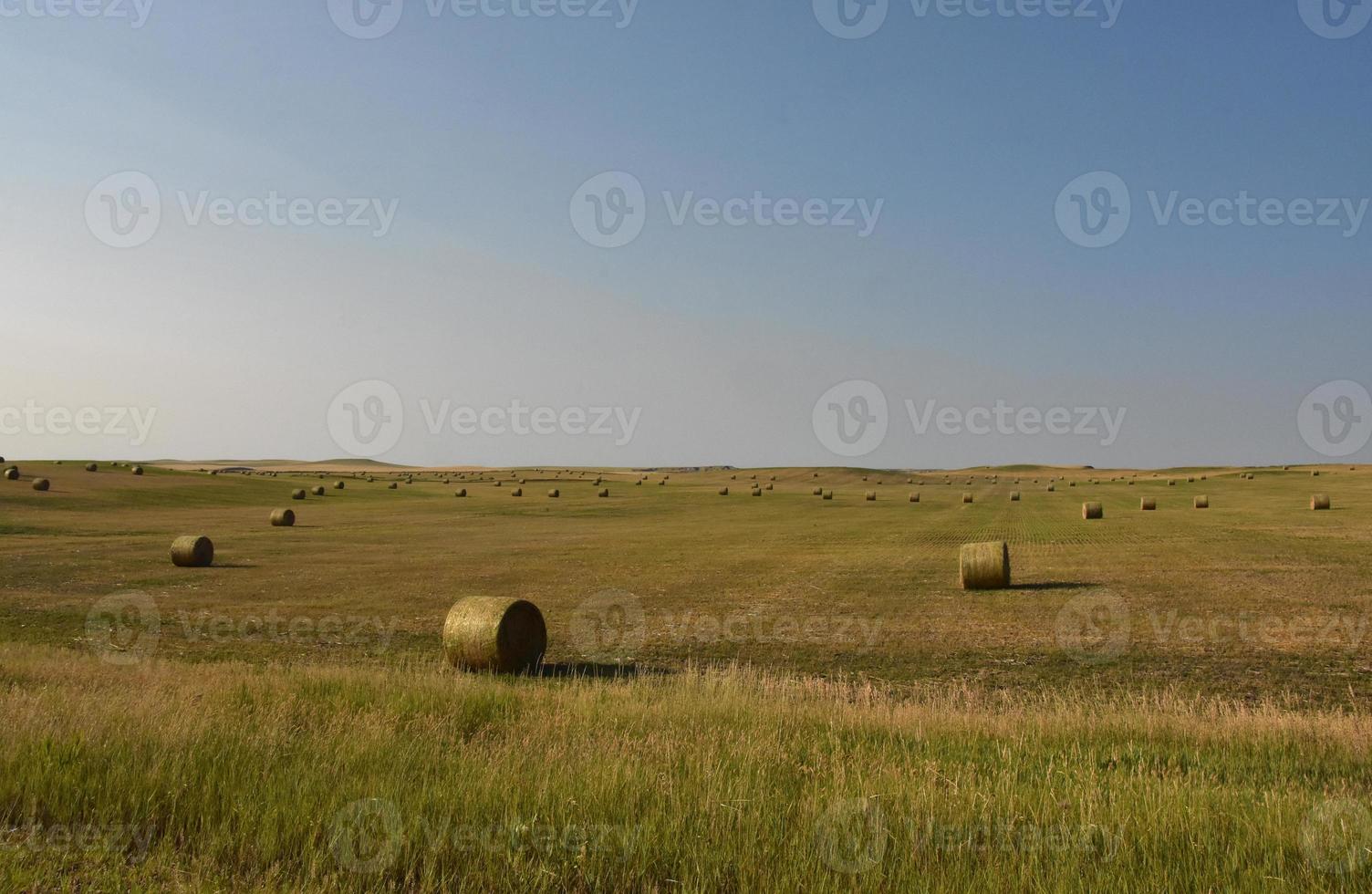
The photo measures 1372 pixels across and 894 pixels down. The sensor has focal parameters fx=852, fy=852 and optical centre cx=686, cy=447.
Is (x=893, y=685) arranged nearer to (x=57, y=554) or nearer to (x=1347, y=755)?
(x=1347, y=755)

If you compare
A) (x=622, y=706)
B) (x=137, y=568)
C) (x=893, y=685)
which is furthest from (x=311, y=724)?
(x=137, y=568)

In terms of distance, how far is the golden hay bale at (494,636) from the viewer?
1567 cm

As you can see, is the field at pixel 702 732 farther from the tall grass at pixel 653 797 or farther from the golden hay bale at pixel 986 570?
the golden hay bale at pixel 986 570

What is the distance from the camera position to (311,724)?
28.1 feet

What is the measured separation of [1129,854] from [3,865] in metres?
6.52
